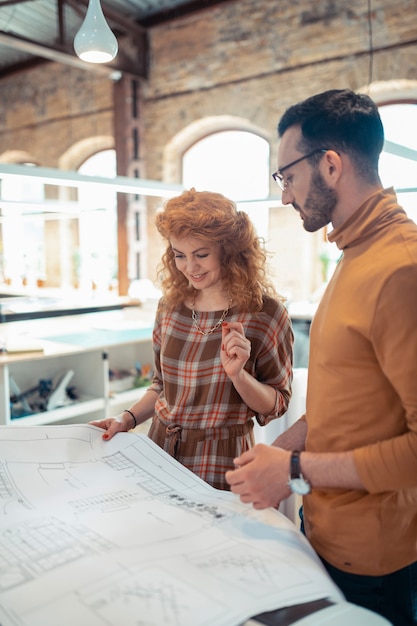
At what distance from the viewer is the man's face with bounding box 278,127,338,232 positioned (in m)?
0.96

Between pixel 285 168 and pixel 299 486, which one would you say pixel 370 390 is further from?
pixel 285 168

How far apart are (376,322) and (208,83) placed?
6688 millimetres

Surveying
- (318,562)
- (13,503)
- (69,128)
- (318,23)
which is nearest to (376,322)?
(318,562)

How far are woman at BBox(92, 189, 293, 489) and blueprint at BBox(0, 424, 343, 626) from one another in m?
0.22

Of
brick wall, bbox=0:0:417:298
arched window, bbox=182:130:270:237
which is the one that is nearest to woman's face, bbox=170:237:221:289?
brick wall, bbox=0:0:417:298

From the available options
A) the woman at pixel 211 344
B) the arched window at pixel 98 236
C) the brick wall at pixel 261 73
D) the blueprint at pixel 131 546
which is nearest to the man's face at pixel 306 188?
the woman at pixel 211 344

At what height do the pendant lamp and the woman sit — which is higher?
the pendant lamp

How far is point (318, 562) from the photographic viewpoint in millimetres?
816

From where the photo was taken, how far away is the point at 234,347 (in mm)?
1175

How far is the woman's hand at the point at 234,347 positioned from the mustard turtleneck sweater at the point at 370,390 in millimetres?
230

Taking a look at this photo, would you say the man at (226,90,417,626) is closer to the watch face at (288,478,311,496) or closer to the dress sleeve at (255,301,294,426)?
the watch face at (288,478,311,496)

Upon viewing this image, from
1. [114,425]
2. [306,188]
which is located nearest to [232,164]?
[114,425]

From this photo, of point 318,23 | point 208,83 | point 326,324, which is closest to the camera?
point 326,324

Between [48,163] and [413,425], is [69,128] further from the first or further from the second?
[413,425]
